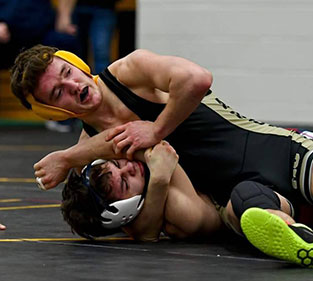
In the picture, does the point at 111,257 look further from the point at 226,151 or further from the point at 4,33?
the point at 4,33

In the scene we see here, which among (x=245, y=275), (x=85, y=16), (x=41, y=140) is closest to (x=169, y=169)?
(x=245, y=275)

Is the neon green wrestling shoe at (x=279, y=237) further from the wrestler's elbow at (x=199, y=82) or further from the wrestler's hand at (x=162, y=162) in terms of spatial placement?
the wrestler's elbow at (x=199, y=82)

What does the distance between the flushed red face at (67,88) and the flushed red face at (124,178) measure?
0.26m

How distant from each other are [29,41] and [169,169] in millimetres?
5652

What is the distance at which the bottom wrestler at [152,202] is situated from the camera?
4477 mm

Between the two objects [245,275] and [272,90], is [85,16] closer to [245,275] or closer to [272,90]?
[272,90]

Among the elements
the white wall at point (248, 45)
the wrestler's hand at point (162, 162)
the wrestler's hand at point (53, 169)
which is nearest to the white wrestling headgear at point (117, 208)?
the wrestler's hand at point (162, 162)

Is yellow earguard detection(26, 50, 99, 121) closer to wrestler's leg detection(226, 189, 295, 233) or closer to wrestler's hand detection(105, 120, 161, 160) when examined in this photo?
wrestler's hand detection(105, 120, 161, 160)

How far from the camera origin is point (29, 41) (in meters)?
9.98

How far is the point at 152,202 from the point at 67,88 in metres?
0.58

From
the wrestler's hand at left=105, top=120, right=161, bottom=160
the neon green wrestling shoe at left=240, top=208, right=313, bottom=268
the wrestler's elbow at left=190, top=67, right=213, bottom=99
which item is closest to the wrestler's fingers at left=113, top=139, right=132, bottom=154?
the wrestler's hand at left=105, top=120, right=161, bottom=160

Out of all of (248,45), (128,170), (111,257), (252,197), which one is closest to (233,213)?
(252,197)

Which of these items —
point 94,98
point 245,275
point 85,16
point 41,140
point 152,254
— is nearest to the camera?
point 245,275

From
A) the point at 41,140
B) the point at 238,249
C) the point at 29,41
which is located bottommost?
the point at 41,140
